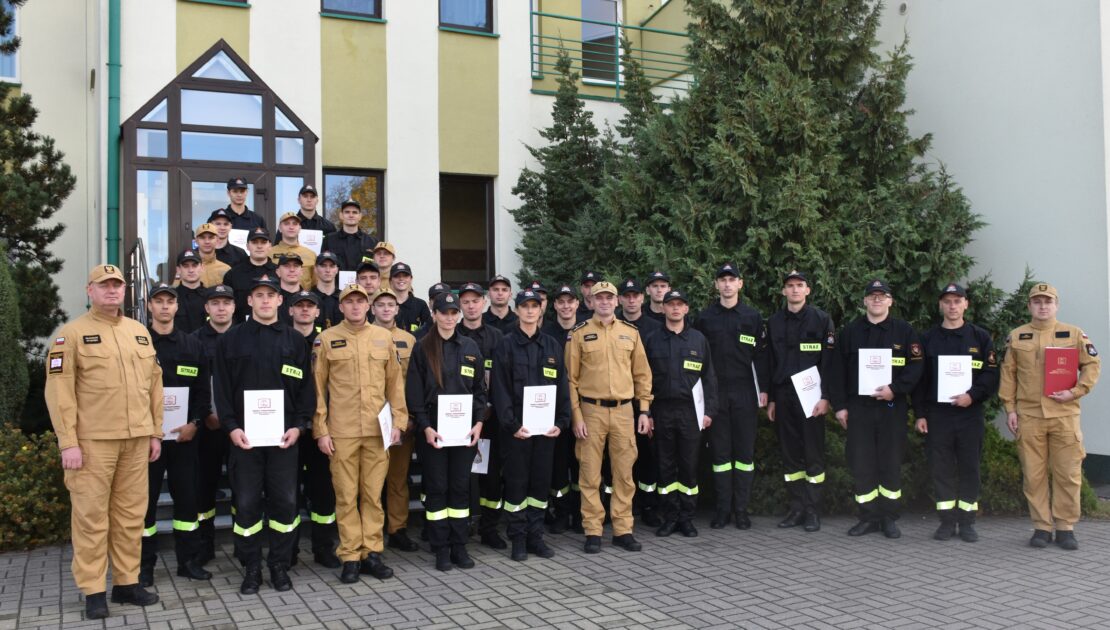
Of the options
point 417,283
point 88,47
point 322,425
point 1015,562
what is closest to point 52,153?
point 88,47

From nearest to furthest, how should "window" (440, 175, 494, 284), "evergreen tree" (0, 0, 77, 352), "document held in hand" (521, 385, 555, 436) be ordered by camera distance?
"document held in hand" (521, 385, 555, 436)
"evergreen tree" (0, 0, 77, 352)
"window" (440, 175, 494, 284)

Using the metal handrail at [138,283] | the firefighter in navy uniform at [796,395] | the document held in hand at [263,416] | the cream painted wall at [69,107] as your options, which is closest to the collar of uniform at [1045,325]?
the firefighter in navy uniform at [796,395]

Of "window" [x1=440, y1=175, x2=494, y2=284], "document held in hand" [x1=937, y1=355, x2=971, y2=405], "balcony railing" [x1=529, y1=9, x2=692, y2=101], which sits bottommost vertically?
"document held in hand" [x1=937, y1=355, x2=971, y2=405]

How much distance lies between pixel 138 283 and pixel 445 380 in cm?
558

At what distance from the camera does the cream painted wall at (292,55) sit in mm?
12820

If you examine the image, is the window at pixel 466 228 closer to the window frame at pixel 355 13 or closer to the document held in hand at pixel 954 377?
the window frame at pixel 355 13

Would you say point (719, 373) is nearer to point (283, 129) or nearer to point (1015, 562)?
point (1015, 562)

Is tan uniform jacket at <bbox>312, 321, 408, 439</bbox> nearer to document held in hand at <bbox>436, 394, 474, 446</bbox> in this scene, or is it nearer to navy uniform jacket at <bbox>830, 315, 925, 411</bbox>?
document held in hand at <bbox>436, 394, 474, 446</bbox>

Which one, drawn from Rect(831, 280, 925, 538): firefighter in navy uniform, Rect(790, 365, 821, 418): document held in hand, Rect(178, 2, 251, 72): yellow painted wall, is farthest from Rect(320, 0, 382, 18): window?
Rect(831, 280, 925, 538): firefighter in navy uniform

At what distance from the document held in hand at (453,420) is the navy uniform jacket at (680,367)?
1917 millimetres

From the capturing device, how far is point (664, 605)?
5992mm

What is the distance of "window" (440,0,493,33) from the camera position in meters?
14.0

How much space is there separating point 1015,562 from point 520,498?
4.06 m

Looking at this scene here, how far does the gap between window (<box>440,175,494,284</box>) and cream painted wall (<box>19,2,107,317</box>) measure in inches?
208
